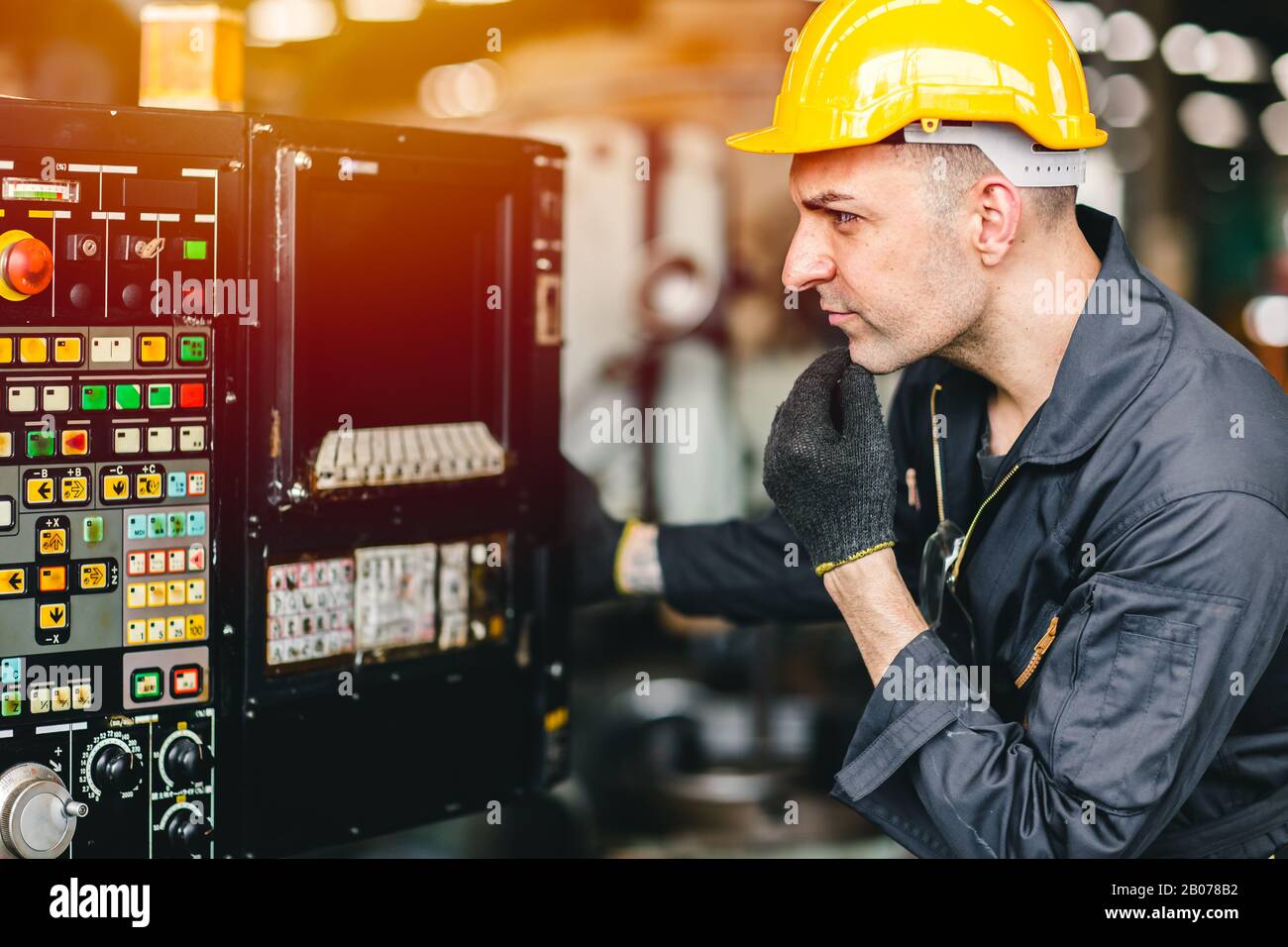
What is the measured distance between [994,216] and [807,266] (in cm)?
23

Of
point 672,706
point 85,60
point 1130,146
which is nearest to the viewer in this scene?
point 85,60

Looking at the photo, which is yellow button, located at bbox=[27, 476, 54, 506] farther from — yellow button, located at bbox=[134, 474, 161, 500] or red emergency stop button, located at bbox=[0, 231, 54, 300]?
red emergency stop button, located at bbox=[0, 231, 54, 300]

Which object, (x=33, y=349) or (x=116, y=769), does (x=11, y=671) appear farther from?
(x=33, y=349)

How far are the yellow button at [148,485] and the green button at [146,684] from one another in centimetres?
19

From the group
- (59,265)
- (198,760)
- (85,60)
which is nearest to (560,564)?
(198,760)

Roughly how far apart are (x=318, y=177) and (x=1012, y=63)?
32.5 inches

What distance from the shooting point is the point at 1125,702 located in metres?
1.46

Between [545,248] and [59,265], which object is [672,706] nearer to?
[545,248]

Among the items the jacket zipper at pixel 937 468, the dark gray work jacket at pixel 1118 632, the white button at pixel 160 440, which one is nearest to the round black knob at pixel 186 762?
the white button at pixel 160 440

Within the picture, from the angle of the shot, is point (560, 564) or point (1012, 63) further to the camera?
point (560, 564)

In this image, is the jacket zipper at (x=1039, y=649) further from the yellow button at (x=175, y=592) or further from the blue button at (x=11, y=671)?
the blue button at (x=11, y=671)

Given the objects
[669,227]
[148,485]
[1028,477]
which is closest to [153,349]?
[148,485]
